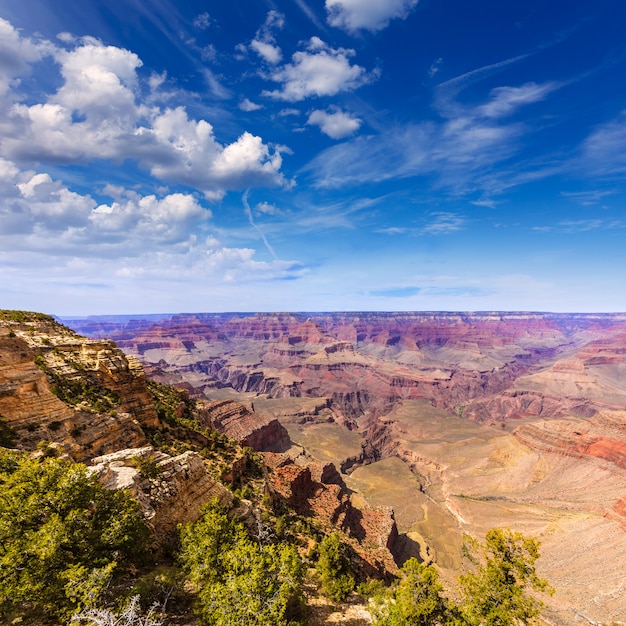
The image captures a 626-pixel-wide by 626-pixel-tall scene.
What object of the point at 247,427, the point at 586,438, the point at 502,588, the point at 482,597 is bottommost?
the point at 247,427

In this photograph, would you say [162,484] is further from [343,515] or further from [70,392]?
[343,515]

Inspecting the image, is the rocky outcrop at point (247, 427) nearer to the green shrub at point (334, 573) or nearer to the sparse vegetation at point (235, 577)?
the green shrub at point (334, 573)

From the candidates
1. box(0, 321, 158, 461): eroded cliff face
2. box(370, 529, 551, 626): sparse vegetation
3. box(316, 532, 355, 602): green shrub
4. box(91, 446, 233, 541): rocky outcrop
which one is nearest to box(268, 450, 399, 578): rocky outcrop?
box(316, 532, 355, 602): green shrub

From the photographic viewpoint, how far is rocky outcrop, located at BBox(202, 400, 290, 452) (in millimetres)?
86188

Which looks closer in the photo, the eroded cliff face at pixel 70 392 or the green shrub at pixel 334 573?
the eroded cliff face at pixel 70 392

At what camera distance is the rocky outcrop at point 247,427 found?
283ft

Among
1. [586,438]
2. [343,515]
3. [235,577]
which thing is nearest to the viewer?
[235,577]

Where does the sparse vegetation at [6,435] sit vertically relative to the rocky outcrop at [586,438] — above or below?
above

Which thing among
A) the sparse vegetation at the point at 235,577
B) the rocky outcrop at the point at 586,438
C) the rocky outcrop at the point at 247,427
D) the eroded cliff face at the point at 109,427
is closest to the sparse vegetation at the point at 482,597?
the sparse vegetation at the point at 235,577

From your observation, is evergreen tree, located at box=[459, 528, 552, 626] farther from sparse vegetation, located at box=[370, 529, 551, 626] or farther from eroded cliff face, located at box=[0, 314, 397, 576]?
eroded cliff face, located at box=[0, 314, 397, 576]

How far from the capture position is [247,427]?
3536 inches

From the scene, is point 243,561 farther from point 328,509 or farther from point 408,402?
point 408,402

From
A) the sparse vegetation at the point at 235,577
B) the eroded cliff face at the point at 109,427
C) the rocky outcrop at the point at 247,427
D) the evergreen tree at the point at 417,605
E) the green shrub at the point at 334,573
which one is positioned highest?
the eroded cliff face at the point at 109,427

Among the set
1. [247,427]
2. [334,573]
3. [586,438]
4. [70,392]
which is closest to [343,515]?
[334,573]
